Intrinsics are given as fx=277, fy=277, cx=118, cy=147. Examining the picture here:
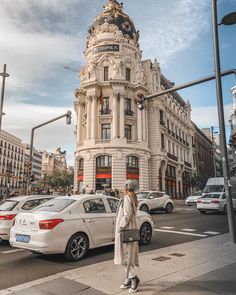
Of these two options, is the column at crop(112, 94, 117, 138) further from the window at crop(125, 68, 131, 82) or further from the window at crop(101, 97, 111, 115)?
the window at crop(125, 68, 131, 82)

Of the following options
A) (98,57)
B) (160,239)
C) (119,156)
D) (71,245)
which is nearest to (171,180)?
(119,156)

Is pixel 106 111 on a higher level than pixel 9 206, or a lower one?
higher

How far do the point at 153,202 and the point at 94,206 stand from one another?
41.0ft

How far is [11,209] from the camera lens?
351 inches

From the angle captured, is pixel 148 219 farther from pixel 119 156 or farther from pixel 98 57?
pixel 98 57

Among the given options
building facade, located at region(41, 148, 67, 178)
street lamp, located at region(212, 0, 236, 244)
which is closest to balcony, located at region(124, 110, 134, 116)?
street lamp, located at region(212, 0, 236, 244)

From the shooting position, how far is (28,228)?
6.46 meters

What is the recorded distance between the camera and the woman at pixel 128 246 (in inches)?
179

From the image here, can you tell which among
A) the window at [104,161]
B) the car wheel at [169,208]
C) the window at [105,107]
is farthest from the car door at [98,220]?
the window at [105,107]

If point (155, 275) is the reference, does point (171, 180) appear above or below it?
above

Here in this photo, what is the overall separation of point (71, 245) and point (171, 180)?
4603cm

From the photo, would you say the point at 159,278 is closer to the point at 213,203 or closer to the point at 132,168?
the point at 213,203

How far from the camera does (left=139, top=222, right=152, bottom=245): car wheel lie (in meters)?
8.33

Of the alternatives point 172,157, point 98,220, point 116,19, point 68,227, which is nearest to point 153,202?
point 98,220
